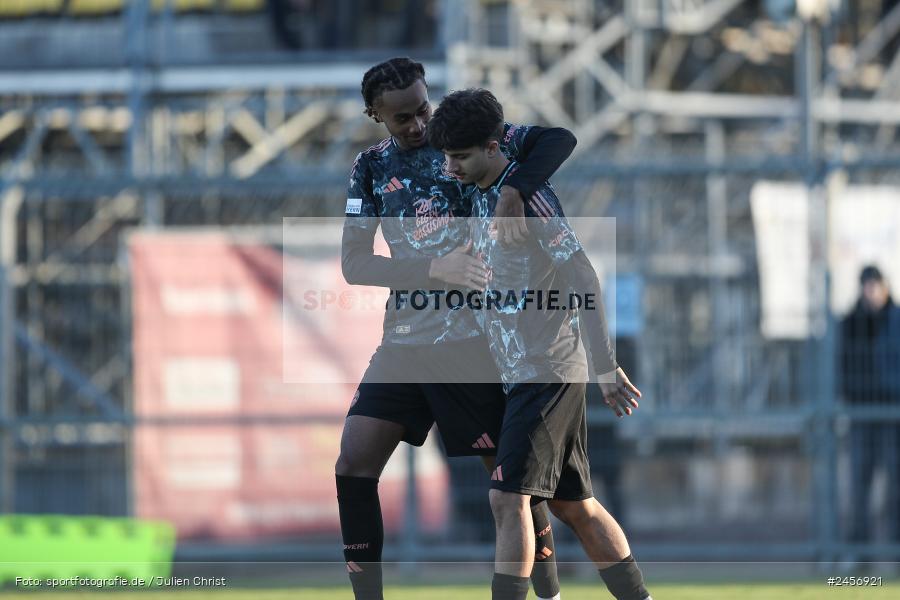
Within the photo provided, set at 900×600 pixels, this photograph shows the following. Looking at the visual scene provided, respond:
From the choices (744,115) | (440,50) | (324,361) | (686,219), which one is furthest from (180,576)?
(744,115)

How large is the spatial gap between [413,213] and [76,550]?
14.2ft

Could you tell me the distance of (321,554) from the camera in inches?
414

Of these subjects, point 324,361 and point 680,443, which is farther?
point 680,443

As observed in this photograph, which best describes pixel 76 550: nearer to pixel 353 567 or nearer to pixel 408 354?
pixel 353 567

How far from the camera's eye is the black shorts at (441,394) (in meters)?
6.23

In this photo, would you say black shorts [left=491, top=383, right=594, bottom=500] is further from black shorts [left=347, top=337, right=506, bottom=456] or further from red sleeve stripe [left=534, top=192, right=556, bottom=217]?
red sleeve stripe [left=534, top=192, right=556, bottom=217]

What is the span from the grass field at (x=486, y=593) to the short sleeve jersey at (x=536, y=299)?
312cm

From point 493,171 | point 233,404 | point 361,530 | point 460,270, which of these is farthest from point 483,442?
point 233,404

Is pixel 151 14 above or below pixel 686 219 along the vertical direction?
above

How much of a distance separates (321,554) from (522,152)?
5.13 m

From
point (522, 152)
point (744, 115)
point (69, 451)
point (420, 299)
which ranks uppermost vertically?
point (744, 115)

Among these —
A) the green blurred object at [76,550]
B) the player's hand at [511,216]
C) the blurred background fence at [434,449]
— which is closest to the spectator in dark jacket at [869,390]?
the blurred background fence at [434,449]

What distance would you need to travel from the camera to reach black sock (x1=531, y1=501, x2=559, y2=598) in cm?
619

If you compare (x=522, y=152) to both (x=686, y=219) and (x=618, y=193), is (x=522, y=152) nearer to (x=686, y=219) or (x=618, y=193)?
(x=618, y=193)
